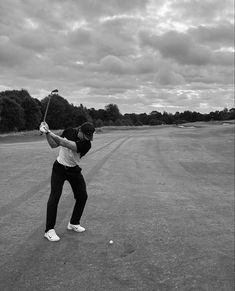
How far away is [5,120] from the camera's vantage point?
7538cm

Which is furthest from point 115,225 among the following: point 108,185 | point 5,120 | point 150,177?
point 5,120

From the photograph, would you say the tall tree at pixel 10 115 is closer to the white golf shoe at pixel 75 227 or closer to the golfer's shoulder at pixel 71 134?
the white golf shoe at pixel 75 227

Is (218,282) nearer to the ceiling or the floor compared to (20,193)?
nearer to the floor

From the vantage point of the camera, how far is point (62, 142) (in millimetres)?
5680

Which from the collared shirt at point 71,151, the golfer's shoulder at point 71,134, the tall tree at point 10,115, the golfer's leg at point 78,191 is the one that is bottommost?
the golfer's leg at point 78,191

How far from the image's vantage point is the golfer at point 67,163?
5.78 metres

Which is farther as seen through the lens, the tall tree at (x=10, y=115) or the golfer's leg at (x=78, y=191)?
the tall tree at (x=10, y=115)

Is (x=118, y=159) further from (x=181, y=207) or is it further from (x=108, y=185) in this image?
(x=181, y=207)

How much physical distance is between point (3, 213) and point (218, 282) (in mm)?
4452

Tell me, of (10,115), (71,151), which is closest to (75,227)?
(71,151)

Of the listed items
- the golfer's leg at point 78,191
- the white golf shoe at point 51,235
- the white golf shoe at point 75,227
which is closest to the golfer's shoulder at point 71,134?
the golfer's leg at point 78,191

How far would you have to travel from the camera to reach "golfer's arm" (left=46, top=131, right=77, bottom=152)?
220 inches

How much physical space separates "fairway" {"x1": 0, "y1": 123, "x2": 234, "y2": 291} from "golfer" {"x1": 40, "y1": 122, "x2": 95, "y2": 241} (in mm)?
563

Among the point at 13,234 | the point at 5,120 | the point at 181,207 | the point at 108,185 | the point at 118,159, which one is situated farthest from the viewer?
the point at 5,120
